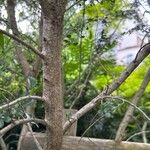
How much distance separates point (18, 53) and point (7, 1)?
1.24ft

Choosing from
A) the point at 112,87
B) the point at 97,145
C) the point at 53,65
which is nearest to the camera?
the point at 53,65

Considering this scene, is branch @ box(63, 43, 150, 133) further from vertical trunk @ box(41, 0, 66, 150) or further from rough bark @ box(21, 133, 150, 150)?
rough bark @ box(21, 133, 150, 150)

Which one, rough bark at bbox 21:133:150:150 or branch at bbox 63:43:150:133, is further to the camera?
rough bark at bbox 21:133:150:150

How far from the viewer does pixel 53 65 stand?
1.97 m

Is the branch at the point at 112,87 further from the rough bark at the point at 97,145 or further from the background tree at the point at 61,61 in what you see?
the rough bark at the point at 97,145

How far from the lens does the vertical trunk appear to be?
1.91 m

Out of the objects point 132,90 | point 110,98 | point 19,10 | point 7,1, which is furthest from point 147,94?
point 110,98

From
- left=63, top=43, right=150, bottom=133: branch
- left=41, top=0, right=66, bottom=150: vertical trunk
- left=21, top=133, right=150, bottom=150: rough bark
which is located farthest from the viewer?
left=21, top=133, right=150, bottom=150: rough bark

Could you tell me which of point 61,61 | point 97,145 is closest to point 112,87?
point 61,61

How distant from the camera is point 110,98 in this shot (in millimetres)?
2059

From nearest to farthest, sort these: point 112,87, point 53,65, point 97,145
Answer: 1. point 53,65
2. point 112,87
3. point 97,145

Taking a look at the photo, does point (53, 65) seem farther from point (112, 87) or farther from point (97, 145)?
point (97, 145)

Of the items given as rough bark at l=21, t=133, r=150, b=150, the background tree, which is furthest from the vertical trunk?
rough bark at l=21, t=133, r=150, b=150

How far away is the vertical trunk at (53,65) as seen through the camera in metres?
1.91
